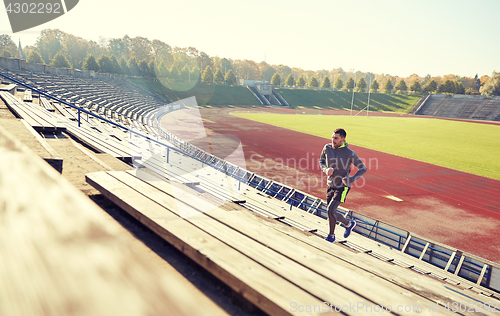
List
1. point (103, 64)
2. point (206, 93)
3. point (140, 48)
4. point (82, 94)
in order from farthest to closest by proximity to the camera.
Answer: point (140, 48), point (206, 93), point (103, 64), point (82, 94)

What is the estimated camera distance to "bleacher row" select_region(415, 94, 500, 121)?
71062 mm

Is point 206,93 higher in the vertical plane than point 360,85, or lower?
lower

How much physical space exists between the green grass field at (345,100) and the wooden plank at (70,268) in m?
84.8

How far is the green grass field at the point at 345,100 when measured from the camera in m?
85.8

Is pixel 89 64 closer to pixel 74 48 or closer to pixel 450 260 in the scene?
pixel 74 48

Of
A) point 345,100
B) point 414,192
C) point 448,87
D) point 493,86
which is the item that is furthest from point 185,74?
point 493,86

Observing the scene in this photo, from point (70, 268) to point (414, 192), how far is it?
1705 cm

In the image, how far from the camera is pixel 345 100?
299 ft

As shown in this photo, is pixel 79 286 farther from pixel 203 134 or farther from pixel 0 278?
pixel 203 134

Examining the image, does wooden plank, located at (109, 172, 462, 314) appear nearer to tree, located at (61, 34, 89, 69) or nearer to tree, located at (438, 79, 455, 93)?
tree, located at (61, 34, 89, 69)

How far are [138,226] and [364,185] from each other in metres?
15.3

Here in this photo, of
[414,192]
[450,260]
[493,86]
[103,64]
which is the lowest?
[414,192]

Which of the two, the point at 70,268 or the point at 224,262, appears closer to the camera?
the point at 70,268

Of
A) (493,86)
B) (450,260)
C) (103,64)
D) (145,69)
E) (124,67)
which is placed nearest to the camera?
(450,260)
